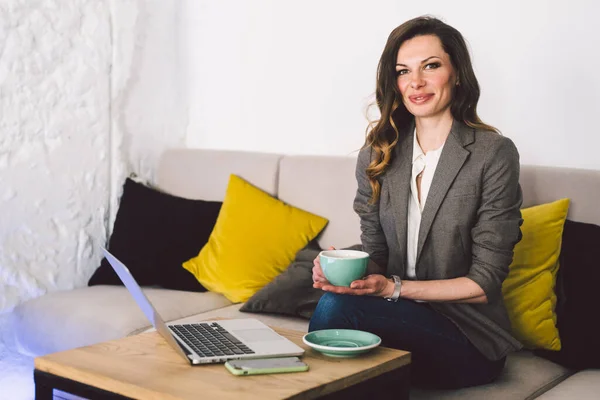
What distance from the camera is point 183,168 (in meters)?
3.20

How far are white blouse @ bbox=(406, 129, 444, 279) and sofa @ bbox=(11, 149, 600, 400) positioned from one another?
36cm

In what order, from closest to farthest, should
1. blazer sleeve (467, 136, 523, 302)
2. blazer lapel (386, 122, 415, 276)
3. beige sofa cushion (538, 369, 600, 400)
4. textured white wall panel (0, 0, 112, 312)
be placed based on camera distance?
beige sofa cushion (538, 369, 600, 400), blazer sleeve (467, 136, 523, 302), blazer lapel (386, 122, 415, 276), textured white wall panel (0, 0, 112, 312)

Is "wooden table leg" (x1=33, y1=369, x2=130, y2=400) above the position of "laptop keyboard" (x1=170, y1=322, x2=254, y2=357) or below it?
below

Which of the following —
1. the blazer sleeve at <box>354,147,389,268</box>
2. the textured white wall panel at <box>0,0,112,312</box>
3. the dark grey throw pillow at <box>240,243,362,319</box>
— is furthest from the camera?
the textured white wall panel at <box>0,0,112,312</box>

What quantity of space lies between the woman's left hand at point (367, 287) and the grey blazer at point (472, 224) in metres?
0.14

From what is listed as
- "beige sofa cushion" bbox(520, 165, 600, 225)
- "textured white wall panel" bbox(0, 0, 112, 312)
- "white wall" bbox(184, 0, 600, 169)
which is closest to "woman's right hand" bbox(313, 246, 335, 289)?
"beige sofa cushion" bbox(520, 165, 600, 225)

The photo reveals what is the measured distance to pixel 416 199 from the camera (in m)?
1.99

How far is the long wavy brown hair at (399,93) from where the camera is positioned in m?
1.97

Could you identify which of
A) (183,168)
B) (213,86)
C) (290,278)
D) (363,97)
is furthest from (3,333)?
(363,97)

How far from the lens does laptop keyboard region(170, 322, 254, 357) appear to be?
153 centimetres

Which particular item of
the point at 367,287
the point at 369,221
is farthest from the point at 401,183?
the point at 367,287

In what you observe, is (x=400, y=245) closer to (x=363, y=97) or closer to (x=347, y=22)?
(x=363, y=97)

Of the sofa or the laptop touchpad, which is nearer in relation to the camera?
the laptop touchpad

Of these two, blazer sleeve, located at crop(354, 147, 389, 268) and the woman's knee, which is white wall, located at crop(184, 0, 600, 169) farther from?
the woman's knee
